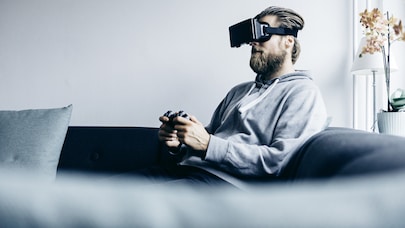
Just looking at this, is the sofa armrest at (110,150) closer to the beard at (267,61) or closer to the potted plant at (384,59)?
the beard at (267,61)

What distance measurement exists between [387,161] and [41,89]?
2011 millimetres

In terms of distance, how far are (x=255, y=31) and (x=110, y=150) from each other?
0.82 m

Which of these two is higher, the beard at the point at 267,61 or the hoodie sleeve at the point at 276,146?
the beard at the point at 267,61

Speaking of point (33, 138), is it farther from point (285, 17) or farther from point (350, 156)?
point (350, 156)

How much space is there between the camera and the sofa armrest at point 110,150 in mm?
1497

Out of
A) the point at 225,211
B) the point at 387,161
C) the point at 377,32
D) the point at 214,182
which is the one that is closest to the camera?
the point at 225,211

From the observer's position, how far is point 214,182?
1.00 meters

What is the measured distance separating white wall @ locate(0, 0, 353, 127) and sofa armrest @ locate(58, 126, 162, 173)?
0.33 metres

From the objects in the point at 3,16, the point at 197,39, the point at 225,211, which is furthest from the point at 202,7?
the point at 225,211

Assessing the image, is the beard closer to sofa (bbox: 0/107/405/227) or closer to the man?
the man

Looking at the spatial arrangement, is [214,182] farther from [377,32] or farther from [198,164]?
[377,32]

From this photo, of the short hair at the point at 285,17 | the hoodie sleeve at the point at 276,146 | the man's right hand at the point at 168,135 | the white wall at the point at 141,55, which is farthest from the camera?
the white wall at the point at 141,55

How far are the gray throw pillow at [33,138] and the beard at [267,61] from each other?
82 cm

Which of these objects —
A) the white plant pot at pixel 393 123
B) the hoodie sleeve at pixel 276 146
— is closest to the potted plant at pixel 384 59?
the white plant pot at pixel 393 123
